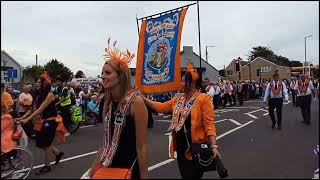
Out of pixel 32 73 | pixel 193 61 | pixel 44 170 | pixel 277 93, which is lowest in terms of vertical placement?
pixel 44 170

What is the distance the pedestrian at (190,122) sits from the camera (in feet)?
11.8

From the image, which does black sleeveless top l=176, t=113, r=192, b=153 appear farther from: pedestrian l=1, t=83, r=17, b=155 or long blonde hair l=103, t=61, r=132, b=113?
pedestrian l=1, t=83, r=17, b=155

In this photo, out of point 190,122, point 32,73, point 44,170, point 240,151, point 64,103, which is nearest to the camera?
point 190,122

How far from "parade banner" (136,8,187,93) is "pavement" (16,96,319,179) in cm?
131

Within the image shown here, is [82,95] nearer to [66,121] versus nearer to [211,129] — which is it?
[66,121]

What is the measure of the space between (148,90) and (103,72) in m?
4.54

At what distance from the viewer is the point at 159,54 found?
23.8 feet

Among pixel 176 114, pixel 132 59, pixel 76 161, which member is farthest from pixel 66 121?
pixel 132 59

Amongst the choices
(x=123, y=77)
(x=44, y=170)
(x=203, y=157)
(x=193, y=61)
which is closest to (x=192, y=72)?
(x=203, y=157)

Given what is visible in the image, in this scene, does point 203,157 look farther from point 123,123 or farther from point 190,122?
point 123,123

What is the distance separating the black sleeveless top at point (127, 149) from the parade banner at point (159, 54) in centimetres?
400

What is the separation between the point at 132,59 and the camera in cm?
Answer: 296

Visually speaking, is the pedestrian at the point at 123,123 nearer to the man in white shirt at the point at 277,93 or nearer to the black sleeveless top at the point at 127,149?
the black sleeveless top at the point at 127,149

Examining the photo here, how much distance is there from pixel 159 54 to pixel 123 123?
4.55 meters
